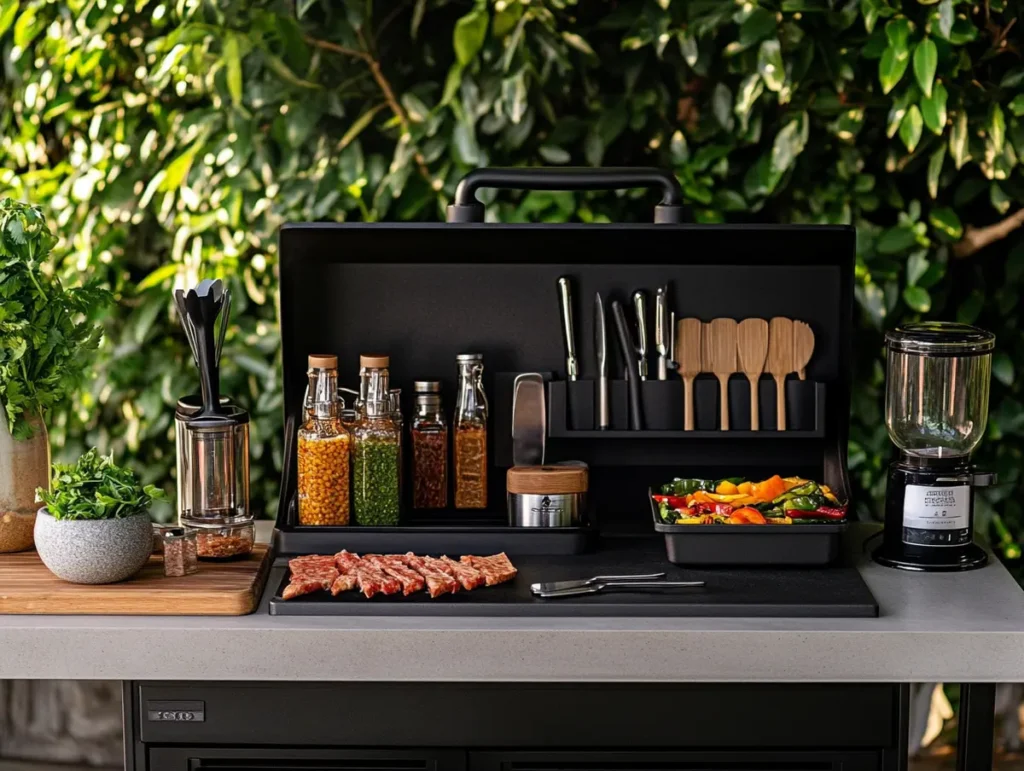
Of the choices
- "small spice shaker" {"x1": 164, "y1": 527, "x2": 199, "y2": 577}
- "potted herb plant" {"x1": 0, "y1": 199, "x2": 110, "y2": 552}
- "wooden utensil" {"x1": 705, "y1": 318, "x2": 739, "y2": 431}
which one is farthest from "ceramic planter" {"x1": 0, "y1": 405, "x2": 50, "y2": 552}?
"wooden utensil" {"x1": 705, "y1": 318, "x2": 739, "y2": 431}

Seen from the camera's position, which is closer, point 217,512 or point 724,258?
point 217,512

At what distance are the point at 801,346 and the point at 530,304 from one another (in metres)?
0.42

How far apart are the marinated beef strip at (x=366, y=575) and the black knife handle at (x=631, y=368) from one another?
48 centimetres

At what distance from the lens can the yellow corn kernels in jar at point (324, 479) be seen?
171cm

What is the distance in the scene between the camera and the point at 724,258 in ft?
6.15

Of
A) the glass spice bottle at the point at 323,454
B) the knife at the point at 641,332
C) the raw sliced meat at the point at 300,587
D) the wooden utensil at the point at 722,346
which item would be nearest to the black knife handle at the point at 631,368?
the knife at the point at 641,332

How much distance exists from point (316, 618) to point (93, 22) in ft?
5.00

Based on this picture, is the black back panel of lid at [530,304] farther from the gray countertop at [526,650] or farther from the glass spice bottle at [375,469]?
the gray countertop at [526,650]

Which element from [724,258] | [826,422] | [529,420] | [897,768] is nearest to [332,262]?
[529,420]

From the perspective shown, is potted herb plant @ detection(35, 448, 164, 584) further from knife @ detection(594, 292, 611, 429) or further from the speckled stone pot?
knife @ detection(594, 292, 611, 429)

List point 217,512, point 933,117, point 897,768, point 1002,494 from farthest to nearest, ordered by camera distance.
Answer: point 1002,494 → point 933,117 → point 217,512 → point 897,768

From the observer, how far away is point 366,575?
156 cm

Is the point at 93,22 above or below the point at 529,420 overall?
above

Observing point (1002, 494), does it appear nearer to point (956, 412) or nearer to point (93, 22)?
point (956, 412)
